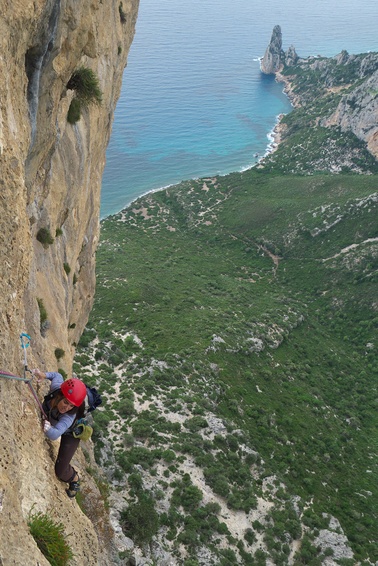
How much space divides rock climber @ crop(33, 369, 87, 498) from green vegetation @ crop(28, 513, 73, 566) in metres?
1.23

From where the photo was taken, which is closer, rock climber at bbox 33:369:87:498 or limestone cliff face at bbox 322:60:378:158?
rock climber at bbox 33:369:87:498

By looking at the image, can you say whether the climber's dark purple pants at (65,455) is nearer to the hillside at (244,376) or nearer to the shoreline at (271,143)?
the hillside at (244,376)

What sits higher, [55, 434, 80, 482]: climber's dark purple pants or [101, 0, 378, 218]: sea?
[101, 0, 378, 218]: sea

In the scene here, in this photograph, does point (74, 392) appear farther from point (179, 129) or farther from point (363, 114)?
point (179, 129)

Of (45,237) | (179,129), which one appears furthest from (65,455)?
(179,129)

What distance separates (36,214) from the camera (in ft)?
49.9

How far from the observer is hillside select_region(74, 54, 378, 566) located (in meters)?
26.8

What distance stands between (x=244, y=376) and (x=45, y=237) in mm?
29262

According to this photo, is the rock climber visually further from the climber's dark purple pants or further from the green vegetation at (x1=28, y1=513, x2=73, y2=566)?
the green vegetation at (x1=28, y1=513, x2=73, y2=566)

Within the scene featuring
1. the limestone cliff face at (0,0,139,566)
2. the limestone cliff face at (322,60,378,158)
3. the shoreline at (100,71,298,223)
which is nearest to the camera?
the limestone cliff face at (0,0,139,566)

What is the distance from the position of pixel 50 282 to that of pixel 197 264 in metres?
60.1

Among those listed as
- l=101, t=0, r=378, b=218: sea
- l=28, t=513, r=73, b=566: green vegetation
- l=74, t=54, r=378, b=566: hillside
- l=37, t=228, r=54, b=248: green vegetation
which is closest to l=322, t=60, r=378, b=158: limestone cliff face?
l=74, t=54, r=378, b=566: hillside

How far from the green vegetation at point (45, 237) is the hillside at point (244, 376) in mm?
14080

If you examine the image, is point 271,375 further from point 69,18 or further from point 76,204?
point 69,18
